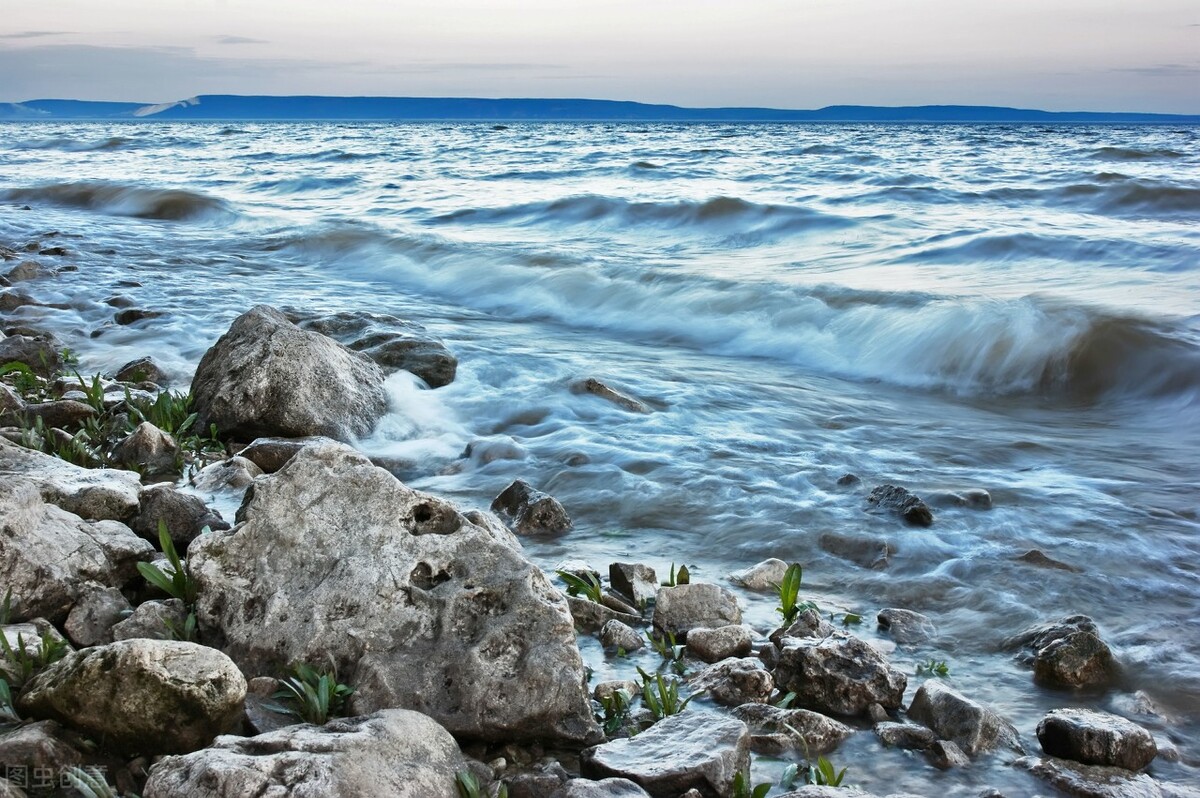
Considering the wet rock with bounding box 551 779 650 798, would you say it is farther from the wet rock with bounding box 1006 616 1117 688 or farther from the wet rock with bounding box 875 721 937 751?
the wet rock with bounding box 1006 616 1117 688

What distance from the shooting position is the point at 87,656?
7.53 feet

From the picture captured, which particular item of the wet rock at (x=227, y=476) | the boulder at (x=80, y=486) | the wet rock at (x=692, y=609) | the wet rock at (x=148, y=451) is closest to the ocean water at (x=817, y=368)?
the wet rock at (x=692, y=609)

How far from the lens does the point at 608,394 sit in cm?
645

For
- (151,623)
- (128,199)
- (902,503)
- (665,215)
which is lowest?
(902,503)

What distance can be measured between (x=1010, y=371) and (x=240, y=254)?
10.5 meters

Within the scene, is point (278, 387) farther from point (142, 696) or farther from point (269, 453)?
point (142, 696)

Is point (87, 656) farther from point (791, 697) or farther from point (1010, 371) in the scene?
point (1010, 371)

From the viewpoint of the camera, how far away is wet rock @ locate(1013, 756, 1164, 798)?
2.45 metres

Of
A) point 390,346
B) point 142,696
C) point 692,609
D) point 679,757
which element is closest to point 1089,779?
point 679,757

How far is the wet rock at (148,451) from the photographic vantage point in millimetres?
4688

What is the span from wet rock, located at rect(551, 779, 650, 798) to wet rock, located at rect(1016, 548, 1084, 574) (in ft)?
7.95

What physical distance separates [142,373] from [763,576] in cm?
A: 456

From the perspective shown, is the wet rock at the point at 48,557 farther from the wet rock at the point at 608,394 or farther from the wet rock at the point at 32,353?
the wet rock at the point at 32,353

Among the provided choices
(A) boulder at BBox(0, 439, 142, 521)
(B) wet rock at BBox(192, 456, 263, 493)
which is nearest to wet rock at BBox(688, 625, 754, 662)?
(A) boulder at BBox(0, 439, 142, 521)
